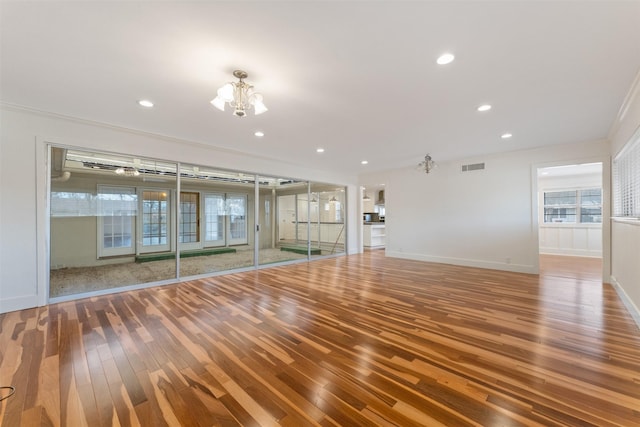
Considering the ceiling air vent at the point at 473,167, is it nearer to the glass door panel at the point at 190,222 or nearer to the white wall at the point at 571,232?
the white wall at the point at 571,232

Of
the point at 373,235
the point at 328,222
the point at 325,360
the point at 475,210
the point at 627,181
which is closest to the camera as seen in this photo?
the point at 325,360

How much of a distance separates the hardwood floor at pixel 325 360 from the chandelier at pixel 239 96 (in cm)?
232

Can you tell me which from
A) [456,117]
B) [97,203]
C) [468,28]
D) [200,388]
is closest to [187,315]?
[200,388]

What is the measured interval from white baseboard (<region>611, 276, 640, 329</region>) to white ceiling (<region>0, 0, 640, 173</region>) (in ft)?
8.23

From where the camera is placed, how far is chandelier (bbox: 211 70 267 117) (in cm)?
244

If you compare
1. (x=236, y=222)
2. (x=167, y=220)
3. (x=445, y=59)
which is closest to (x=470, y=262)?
(x=445, y=59)

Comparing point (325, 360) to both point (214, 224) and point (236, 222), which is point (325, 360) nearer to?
point (236, 222)

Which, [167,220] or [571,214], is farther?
[571,214]

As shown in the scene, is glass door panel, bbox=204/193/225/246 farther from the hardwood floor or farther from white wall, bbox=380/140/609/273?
white wall, bbox=380/140/609/273

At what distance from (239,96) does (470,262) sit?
20.3 feet

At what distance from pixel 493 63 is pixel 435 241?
5080 mm

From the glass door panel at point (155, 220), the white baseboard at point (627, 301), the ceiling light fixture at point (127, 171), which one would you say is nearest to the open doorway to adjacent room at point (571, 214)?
the white baseboard at point (627, 301)

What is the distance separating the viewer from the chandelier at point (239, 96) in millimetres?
2443

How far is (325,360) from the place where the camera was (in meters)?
2.12
